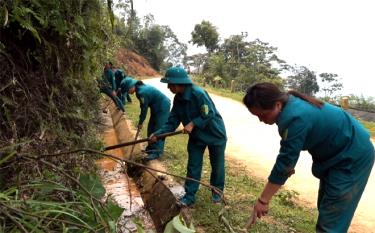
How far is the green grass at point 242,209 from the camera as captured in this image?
506cm

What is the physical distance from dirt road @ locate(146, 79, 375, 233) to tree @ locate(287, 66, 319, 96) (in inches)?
748

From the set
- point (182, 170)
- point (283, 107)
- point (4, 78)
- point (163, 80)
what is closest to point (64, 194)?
point (4, 78)

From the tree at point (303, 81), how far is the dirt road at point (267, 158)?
19006mm

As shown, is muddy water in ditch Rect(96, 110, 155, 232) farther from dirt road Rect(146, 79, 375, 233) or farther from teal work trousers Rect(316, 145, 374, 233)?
dirt road Rect(146, 79, 375, 233)

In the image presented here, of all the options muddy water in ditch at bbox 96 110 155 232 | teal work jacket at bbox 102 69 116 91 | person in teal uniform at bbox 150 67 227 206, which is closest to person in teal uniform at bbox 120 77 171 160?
muddy water in ditch at bbox 96 110 155 232

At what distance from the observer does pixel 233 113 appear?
16.6 metres

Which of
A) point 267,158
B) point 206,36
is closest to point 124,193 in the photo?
point 267,158

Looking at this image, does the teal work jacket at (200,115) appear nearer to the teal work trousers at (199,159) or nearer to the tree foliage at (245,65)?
the teal work trousers at (199,159)

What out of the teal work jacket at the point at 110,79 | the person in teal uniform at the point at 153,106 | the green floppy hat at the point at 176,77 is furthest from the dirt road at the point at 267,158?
the teal work jacket at the point at 110,79

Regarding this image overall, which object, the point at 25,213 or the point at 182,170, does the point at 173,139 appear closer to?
the point at 182,170

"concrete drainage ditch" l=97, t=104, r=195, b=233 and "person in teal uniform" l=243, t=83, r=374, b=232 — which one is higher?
"person in teal uniform" l=243, t=83, r=374, b=232

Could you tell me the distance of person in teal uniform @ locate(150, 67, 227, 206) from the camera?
5398mm

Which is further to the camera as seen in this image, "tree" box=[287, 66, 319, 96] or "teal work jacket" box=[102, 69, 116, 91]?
"tree" box=[287, 66, 319, 96]

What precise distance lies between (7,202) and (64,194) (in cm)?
70
